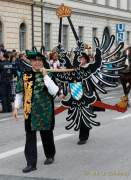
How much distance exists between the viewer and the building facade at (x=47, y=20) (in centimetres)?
3406

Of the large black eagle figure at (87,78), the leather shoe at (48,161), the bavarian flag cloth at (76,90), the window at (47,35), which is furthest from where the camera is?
the window at (47,35)

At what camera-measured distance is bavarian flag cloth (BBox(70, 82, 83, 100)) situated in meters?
10.1

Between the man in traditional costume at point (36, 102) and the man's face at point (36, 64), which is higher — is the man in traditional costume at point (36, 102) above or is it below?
below

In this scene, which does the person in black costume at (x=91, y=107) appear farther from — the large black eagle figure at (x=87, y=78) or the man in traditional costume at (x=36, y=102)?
the man in traditional costume at (x=36, y=102)

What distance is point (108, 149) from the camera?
10.0 m

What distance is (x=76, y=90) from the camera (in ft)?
33.2

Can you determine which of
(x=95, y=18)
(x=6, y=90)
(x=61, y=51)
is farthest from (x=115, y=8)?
(x=61, y=51)

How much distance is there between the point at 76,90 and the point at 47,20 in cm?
2936

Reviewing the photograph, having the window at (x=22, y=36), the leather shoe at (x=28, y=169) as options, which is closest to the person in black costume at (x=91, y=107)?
the leather shoe at (x=28, y=169)

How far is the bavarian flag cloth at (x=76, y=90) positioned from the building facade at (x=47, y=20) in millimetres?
23189

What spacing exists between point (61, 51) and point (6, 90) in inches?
281

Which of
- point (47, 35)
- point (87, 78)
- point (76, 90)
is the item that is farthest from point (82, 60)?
point (47, 35)

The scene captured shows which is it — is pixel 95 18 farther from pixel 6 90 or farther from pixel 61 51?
pixel 61 51

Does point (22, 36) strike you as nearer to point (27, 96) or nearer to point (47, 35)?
point (47, 35)
